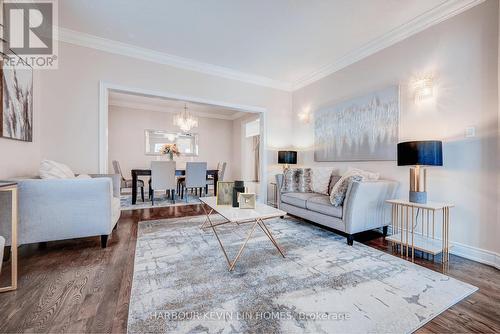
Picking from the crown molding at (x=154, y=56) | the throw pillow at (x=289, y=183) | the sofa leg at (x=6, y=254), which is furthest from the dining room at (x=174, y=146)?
the sofa leg at (x=6, y=254)

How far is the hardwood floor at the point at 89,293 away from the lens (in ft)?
3.99

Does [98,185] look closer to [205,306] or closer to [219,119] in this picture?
[205,306]

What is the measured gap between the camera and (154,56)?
353 centimetres

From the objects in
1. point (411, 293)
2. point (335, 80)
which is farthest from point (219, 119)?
point (411, 293)

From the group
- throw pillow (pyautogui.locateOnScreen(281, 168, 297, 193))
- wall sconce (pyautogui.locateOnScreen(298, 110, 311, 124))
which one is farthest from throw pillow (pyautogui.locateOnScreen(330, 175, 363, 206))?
wall sconce (pyautogui.locateOnScreen(298, 110, 311, 124))

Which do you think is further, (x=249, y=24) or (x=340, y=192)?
(x=249, y=24)

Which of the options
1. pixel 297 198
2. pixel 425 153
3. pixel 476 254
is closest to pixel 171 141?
pixel 297 198

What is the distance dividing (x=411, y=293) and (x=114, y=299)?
6.83ft

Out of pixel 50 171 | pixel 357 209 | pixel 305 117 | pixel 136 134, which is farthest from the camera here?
pixel 136 134

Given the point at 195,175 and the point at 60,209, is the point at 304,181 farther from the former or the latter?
the point at 60,209

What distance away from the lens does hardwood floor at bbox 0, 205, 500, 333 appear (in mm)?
1216

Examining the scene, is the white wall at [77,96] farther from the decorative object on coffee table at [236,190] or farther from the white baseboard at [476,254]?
the white baseboard at [476,254]

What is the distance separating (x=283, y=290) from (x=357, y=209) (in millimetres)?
1409

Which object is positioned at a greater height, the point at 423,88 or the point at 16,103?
the point at 423,88
